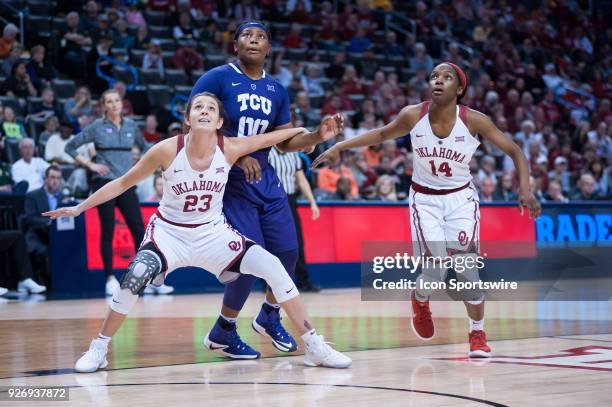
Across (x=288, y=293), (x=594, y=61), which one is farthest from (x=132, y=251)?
(x=594, y=61)

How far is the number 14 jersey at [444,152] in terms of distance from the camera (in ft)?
22.1

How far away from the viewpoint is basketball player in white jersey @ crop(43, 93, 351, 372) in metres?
5.92

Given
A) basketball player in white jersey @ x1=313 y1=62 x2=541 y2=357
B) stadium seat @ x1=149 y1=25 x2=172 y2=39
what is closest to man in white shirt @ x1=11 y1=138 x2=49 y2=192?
stadium seat @ x1=149 y1=25 x2=172 y2=39

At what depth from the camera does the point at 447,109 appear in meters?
6.75

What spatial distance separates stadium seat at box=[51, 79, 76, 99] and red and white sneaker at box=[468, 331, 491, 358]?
10.4m

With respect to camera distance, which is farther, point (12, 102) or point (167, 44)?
point (167, 44)

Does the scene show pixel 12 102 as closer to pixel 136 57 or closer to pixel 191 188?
pixel 136 57

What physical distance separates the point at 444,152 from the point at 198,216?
1.71 meters

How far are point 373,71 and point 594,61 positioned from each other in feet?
23.8

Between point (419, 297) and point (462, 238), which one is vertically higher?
point (462, 238)

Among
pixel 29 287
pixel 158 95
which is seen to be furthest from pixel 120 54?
pixel 29 287

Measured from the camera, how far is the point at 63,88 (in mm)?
15492

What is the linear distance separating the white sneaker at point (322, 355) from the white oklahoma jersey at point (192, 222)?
2.11ft

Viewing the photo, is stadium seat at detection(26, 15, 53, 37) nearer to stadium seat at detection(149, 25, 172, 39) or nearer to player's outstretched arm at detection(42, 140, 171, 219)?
stadium seat at detection(149, 25, 172, 39)
